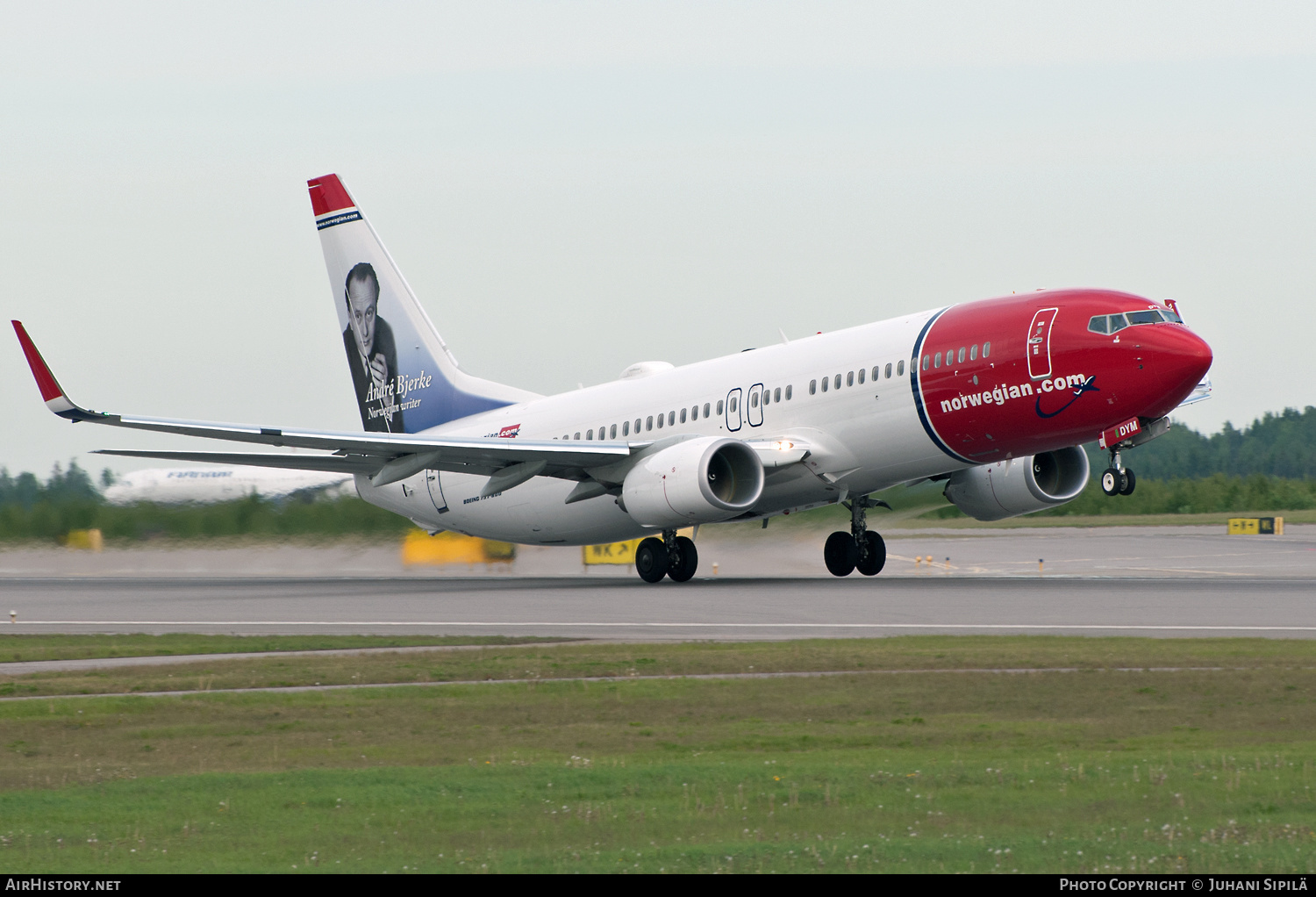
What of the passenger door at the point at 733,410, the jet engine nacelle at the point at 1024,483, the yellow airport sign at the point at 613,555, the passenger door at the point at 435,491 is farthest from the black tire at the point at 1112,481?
the yellow airport sign at the point at 613,555

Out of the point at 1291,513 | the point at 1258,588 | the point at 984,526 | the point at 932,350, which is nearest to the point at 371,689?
the point at 932,350

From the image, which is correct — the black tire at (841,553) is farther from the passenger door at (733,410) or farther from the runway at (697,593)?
the passenger door at (733,410)

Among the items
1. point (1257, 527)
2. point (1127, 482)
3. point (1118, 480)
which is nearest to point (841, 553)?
point (1118, 480)

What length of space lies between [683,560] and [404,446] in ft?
21.9

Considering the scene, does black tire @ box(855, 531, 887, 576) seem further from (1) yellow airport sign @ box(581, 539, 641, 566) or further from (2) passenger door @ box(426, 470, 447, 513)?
(1) yellow airport sign @ box(581, 539, 641, 566)

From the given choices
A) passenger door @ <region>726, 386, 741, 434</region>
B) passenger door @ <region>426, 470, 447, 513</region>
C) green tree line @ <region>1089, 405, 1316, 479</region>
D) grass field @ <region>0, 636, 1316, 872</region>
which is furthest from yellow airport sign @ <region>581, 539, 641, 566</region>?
green tree line @ <region>1089, 405, 1316, 479</region>

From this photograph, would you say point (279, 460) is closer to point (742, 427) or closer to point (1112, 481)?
point (742, 427)

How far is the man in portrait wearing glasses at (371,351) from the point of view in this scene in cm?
4400

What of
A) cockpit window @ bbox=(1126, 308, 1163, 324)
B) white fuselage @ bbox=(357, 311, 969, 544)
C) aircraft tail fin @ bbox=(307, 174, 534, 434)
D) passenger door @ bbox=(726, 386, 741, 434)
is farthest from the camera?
aircraft tail fin @ bbox=(307, 174, 534, 434)

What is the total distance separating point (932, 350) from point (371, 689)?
56.7ft

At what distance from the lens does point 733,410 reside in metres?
34.4

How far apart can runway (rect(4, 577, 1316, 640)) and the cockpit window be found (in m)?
5.03

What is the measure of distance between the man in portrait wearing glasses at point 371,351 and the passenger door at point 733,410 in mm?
12822

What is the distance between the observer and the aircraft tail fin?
42.8 metres
